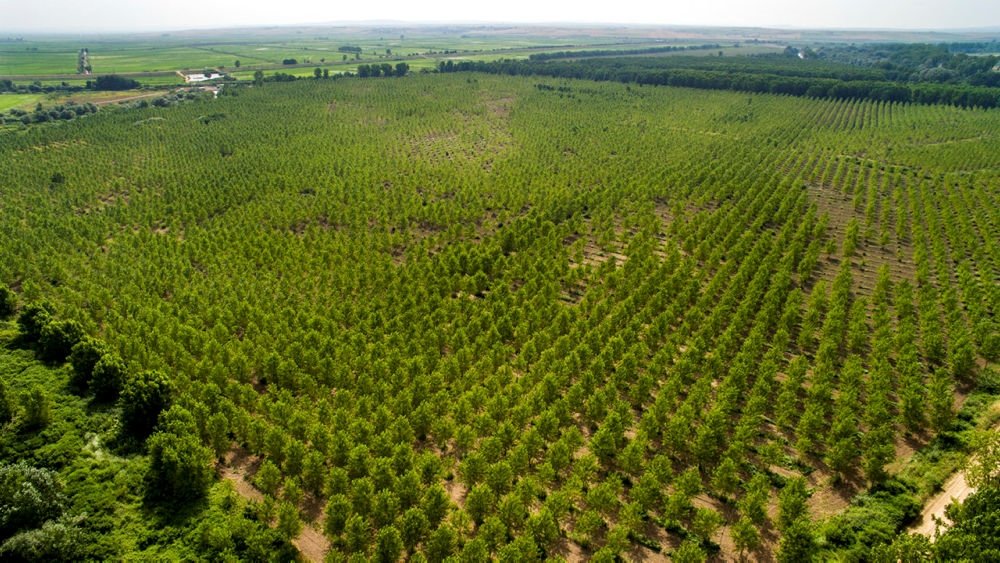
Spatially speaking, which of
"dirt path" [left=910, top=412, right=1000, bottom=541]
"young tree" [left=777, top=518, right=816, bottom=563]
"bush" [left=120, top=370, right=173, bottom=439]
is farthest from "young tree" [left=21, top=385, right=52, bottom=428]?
"dirt path" [left=910, top=412, right=1000, bottom=541]

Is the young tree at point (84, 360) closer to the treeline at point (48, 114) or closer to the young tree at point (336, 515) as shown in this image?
Answer: the young tree at point (336, 515)

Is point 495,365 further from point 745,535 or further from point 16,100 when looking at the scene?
point 16,100

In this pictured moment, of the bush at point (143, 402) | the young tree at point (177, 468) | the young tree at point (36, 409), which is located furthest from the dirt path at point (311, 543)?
the young tree at point (36, 409)

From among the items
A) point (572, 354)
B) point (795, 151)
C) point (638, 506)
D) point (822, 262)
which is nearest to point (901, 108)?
point (795, 151)

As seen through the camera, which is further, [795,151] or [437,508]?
[795,151]

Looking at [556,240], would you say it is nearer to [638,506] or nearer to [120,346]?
Answer: [638,506]

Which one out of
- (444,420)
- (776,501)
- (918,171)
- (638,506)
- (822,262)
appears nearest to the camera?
(638,506)
